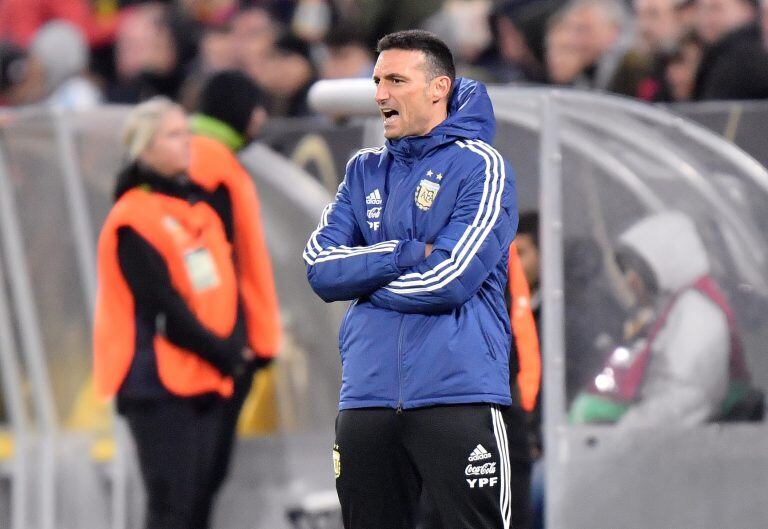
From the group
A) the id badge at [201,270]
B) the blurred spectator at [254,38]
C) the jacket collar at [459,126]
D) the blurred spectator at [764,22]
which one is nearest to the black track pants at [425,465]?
the jacket collar at [459,126]

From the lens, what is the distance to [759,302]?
6301mm

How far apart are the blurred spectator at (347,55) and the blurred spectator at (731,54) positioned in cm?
192

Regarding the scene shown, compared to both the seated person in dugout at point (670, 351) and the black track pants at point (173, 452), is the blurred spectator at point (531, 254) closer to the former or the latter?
the seated person in dugout at point (670, 351)

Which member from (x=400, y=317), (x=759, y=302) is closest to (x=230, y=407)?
(x=759, y=302)

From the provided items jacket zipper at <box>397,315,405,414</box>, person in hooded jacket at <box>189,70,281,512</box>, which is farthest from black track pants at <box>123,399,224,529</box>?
jacket zipper at <box>397,315,405,414</box>

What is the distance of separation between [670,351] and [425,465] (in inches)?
76.7

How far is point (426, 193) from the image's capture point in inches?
182

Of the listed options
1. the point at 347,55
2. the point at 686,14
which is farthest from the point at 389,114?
the point at 347,55

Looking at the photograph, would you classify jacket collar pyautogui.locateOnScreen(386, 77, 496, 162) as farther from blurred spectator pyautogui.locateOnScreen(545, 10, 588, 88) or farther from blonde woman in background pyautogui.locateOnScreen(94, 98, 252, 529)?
blurred spectator pyautogui.locateOnScreen(545, 10, 588, 88)

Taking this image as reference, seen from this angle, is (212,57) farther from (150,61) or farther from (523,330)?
(523,330)

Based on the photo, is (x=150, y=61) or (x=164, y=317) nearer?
(x=164, y=317)

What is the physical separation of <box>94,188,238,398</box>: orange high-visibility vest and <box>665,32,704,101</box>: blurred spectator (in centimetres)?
240

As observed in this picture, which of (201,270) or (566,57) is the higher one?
(566,57)

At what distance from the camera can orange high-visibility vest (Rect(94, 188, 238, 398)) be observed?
22.0 ft
